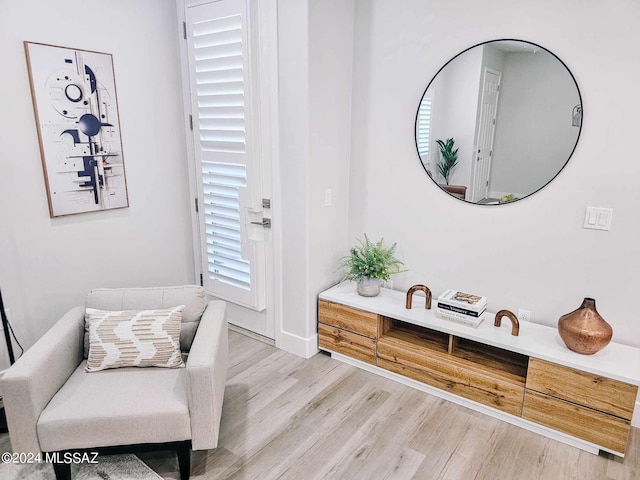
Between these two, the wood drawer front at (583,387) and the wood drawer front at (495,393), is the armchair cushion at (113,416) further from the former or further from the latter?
the wood drawer front at (583,387)

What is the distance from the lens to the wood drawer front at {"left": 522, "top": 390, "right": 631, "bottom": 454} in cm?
207

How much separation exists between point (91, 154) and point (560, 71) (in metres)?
2.81

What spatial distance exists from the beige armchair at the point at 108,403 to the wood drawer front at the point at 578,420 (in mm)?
1609

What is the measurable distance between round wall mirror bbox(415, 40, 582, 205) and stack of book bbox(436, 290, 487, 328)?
1.93ft

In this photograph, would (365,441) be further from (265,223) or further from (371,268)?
(265,223)

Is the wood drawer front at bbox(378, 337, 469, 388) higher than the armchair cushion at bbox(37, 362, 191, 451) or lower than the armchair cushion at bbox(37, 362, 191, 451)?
lower

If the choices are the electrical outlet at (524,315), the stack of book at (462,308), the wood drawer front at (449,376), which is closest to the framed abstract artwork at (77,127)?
the wood drawer front at (449,376)

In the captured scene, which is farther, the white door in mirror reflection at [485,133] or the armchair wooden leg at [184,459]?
the white door in mirror reflection at [485,133]

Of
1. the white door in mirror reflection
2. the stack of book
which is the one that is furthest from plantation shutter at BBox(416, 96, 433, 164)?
the stack of book

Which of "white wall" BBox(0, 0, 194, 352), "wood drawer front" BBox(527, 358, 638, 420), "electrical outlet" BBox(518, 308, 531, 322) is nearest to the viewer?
"wood drawer front" BBox(527, 358, 638, 420)

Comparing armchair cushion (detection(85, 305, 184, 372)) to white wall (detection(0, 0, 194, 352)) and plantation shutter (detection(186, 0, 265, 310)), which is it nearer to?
white wall (detection(0, 0, 194, 352))

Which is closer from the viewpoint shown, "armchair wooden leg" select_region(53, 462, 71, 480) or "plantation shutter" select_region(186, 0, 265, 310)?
"armchair wooden leg" select_region(53, 462, 71, 480)

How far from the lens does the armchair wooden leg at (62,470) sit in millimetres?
1864

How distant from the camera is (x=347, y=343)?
2934mm
